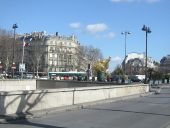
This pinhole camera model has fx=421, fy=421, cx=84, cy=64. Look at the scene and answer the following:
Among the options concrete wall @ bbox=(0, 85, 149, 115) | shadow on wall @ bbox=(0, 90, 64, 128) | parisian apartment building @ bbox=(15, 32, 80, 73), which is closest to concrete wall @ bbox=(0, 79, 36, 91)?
concrete wall @ bbox=(0, 85, 149, 115)

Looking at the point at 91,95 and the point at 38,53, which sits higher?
the point at 38,53

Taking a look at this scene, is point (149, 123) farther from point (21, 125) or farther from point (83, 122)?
point (21, 125)

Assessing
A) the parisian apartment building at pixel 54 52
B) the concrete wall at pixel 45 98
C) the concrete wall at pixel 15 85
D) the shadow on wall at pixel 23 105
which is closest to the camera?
the shadow on wall at pixel 23 105

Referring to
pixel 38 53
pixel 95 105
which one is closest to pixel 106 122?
pixel 95 105

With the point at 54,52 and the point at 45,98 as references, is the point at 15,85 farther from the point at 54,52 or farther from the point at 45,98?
the point at 54,52

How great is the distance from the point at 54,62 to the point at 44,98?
150 meters

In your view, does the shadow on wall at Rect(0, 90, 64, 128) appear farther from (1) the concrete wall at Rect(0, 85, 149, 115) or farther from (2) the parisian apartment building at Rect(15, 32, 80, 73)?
(2) the parisian apartment building at Rect(15, 32, 80, 73)

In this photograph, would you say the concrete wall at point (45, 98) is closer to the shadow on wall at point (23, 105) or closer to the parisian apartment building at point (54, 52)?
the shadow on wall at point (23, 105)

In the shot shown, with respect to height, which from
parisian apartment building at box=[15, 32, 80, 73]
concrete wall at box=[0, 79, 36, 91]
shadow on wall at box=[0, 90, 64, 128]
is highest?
parisian apartment building at box=[15, 32, 80, 73]

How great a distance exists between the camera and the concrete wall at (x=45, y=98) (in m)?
17.6

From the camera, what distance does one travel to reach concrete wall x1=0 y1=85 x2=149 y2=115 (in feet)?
57.7

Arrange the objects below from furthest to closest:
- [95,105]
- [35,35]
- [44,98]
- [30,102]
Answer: [35,35], [95,105], [44,98], [30,102]

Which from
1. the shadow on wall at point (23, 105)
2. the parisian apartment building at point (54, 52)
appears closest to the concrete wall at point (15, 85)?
the shadow on wall at point (23, 105)

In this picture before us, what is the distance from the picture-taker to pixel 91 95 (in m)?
27.8
